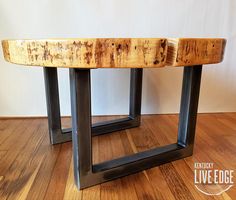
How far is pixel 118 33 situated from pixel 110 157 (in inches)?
32.3

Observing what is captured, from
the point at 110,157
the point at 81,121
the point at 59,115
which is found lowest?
the point at 110,157

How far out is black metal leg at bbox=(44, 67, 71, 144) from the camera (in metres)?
1.00

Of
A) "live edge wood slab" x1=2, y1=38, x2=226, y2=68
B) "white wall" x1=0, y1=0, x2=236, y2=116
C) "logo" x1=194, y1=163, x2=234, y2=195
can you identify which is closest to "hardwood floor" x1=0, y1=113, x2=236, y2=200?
"logo" x1=194, y1=163, x2=234, y2=195

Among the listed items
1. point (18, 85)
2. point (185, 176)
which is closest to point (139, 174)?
point (185, 176)

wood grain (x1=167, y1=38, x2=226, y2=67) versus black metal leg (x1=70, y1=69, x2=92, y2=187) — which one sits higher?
wood grain (x1=167, y1=38, x2=226, y2=67)

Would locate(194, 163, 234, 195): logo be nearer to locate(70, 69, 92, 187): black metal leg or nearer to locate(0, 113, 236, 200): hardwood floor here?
locate(0, 113, 236, 200): hardwood floor

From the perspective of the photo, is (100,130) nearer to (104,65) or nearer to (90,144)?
(90,144)

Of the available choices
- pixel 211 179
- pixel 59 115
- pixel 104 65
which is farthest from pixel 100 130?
pixel 104 65

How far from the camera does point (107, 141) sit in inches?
44.3

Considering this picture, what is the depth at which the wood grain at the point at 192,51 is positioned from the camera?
565mm

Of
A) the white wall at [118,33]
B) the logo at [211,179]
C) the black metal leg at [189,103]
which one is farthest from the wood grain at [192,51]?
the white wall at [118,33]

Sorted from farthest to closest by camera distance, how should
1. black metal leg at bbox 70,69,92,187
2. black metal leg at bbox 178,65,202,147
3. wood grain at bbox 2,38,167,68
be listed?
1. black metal leg at bbox 178,65,202,147
2. black metal leg at bbox 70,69,92,187
3. wood grain at bbox 2,38,167,68

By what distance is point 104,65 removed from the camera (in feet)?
1.73

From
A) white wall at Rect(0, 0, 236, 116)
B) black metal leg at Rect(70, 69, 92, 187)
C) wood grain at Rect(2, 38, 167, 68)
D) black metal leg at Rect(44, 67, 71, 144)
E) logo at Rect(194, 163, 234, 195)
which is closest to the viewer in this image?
wood grain at Rect(2, 38, 167, 68)
